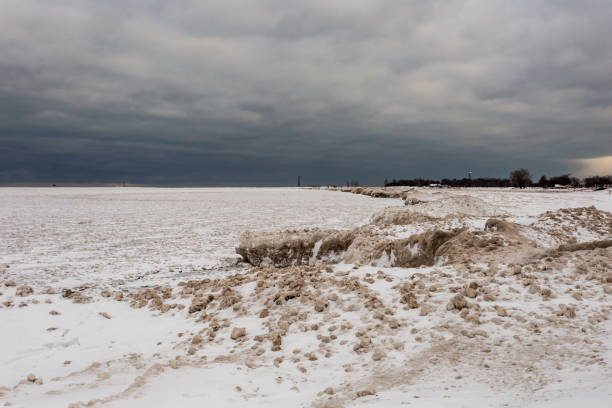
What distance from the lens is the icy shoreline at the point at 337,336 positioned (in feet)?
10.2

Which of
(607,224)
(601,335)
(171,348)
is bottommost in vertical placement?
(171,348)

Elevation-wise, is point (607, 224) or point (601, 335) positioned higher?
point (607, 224)

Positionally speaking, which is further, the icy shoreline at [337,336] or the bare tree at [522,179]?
the bare tree at [522,179]

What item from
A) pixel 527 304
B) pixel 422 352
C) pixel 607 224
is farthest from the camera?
pixel 607 224

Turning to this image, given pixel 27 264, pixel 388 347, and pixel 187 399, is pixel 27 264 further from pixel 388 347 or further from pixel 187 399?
pixel 388 347

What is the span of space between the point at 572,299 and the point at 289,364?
3.31 m

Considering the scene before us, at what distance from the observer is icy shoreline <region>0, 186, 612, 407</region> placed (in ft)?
10.2

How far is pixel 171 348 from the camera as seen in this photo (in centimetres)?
446

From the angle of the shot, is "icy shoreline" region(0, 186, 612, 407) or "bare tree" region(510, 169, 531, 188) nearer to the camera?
"icy shoreline" region(0, 186, 612, 407)

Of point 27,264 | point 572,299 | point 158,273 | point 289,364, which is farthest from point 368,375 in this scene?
point 27,264

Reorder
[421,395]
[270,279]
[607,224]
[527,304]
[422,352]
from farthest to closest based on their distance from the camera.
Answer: [607,224] < [270,279] < [527,304] < [422,352] < [421,395]

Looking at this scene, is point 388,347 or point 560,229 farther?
point 560,229

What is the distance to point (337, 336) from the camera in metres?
4.12

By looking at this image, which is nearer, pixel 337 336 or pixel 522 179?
pixel 337 336
